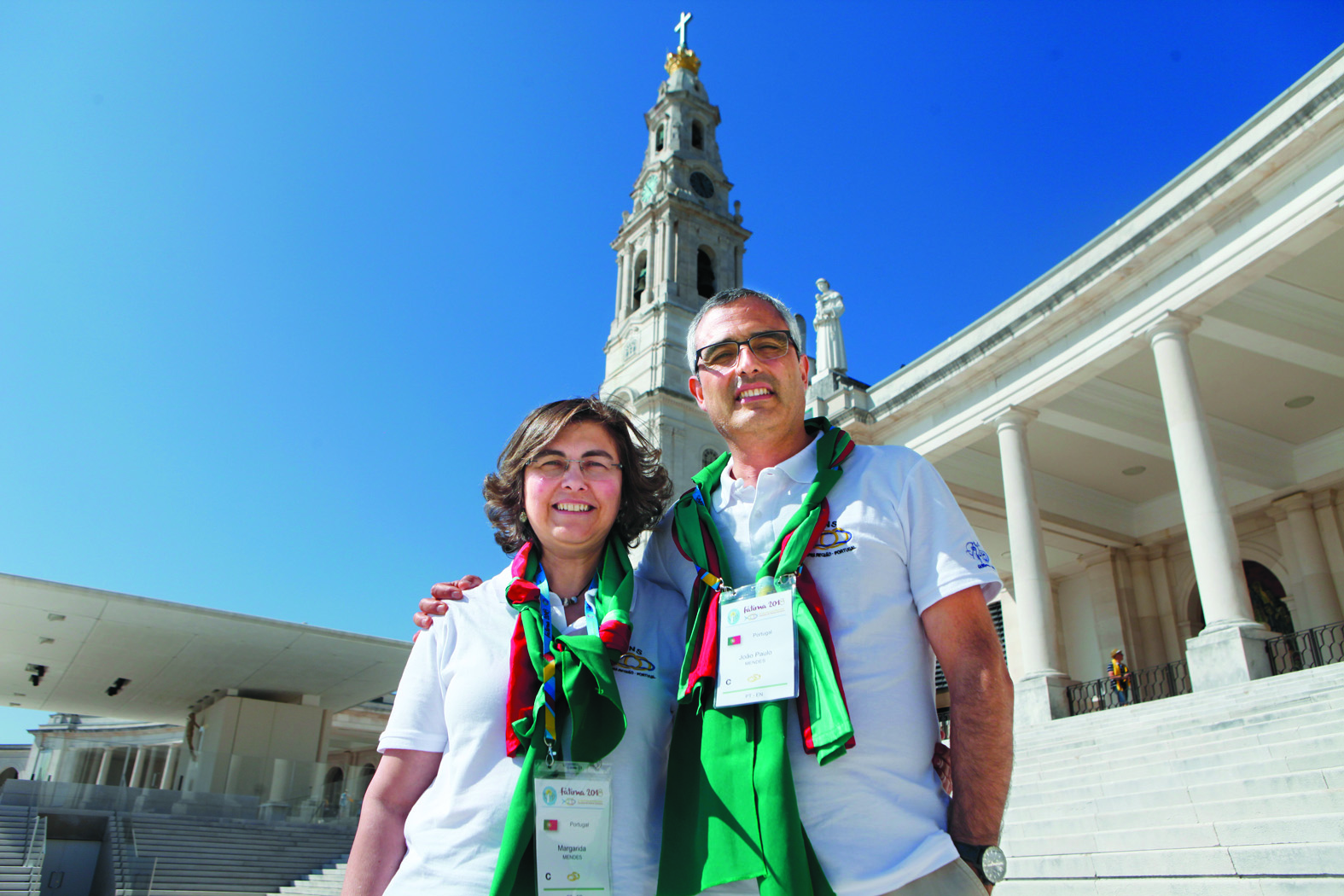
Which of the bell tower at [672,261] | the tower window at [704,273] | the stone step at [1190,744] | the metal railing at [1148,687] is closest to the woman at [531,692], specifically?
the stone step at [1190,744]

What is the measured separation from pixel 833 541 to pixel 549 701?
91 cm

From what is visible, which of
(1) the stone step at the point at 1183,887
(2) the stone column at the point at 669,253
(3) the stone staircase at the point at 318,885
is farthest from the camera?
(2) the stone column at the point at 669,253

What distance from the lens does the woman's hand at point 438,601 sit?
110 inches

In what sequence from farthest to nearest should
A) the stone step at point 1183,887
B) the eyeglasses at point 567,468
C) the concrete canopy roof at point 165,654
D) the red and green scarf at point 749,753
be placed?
1. the concrete canopy roof at point 165,654
2. the stone step at point 1183,887
3. the eyeglasses at point 567,468
4. the red and green scarf at point 749,753

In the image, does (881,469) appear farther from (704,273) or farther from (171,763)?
(171,763)

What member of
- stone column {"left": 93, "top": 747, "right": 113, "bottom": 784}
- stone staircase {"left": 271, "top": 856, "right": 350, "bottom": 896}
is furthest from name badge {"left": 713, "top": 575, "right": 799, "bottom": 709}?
stone column {"left": 93, "top": 747, "right": 113, "bottom": 784}

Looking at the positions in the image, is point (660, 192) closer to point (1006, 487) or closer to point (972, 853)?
point (1006, 487)

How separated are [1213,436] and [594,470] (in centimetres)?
2089

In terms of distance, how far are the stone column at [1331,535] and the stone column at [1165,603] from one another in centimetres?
398

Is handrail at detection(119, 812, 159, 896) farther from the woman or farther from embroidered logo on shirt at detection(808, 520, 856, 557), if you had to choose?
embroidered logo on shirt at detection(808, 520, 856, 557)

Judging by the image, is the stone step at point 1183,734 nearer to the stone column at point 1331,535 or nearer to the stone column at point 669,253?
the stone column at point 1331,535

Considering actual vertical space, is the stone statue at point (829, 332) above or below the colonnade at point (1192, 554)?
above

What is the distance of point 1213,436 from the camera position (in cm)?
1961

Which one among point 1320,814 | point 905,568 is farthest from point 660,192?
point 905,568
